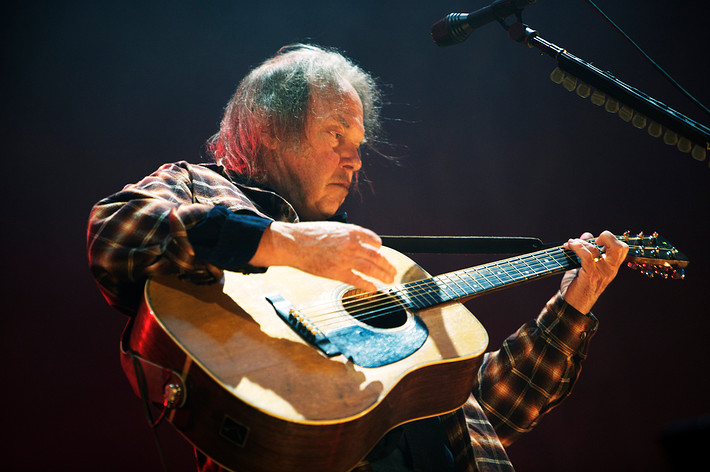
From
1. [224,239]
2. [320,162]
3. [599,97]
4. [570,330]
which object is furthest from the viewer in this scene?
[320,162]

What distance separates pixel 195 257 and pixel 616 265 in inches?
64.2

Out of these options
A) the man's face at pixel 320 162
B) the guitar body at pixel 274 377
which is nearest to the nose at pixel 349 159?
the man's face at pixel 320 162

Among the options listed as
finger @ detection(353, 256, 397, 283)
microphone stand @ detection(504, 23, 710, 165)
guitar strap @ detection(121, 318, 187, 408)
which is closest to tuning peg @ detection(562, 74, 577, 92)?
microphone stand @ detection(504, 23, 710, 165)

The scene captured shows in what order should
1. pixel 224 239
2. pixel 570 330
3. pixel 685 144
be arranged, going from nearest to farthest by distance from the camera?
pixel 224 239
pixel 685 144
pixel 570 330

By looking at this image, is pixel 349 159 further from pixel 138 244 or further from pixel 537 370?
pixel 537 370

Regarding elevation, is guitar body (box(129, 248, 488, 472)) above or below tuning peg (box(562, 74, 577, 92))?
below

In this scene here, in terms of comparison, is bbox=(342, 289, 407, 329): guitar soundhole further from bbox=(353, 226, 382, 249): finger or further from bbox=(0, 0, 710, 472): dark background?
bbox=(0, 0, 710, 472): dark background

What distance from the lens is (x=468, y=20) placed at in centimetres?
161

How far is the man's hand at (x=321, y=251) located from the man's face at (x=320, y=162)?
2.72 feet

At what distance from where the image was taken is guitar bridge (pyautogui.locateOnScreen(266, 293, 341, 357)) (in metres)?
1.06

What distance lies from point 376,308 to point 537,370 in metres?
0.85

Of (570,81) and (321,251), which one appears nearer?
(321,251)

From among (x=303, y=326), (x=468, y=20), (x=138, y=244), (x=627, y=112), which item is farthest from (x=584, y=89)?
(x=138, y=244)

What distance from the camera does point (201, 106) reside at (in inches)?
97.4
